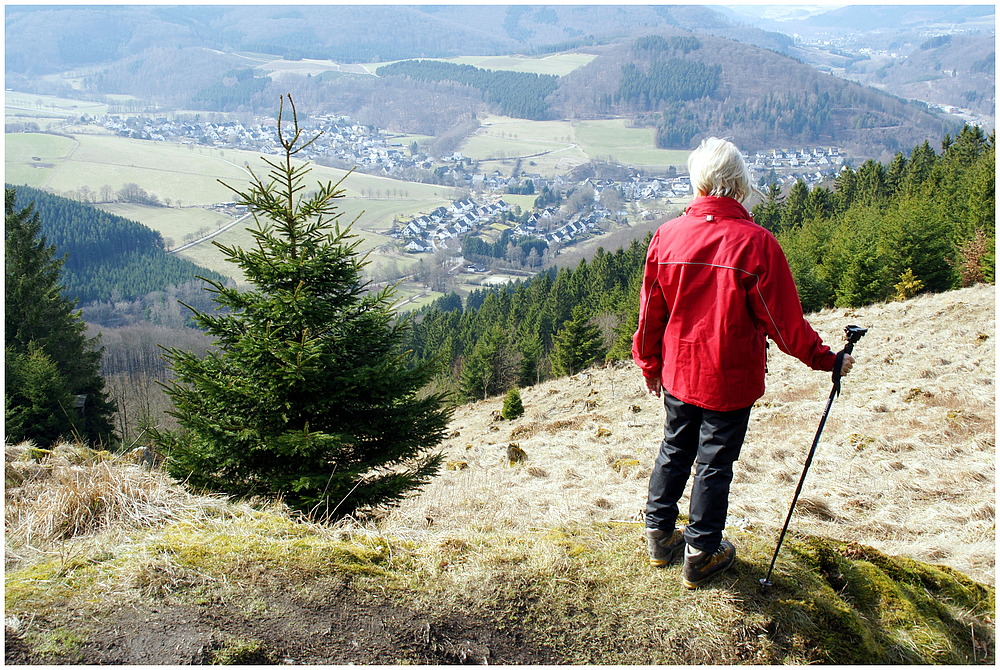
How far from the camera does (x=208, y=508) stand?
385cm

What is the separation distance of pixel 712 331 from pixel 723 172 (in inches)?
31.9

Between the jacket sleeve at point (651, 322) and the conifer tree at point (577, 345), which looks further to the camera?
the conifer tree at point (577, 345)

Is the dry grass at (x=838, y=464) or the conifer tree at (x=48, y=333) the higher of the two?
the dry grass at (x=838, y=464)

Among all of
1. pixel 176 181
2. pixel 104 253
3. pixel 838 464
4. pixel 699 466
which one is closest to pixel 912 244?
pixel 838 464

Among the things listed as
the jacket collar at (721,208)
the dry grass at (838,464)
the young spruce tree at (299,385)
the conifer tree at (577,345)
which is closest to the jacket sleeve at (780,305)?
the jacket collar at (721,208)

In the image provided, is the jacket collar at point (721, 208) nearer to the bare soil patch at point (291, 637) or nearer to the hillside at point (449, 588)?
the hillside at point (449, 588)

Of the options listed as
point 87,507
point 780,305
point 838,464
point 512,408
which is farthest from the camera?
point 512,408

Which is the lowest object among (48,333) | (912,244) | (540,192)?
(48,333)

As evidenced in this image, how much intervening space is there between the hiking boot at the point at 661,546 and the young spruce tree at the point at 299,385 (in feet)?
8.47

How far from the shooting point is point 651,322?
3.23m

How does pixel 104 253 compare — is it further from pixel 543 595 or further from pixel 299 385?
Answer: pixel 543 595

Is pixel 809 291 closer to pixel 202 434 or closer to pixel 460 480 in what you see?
pixel 460 480

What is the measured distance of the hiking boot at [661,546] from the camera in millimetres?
3277

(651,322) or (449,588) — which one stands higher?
(651,322)
